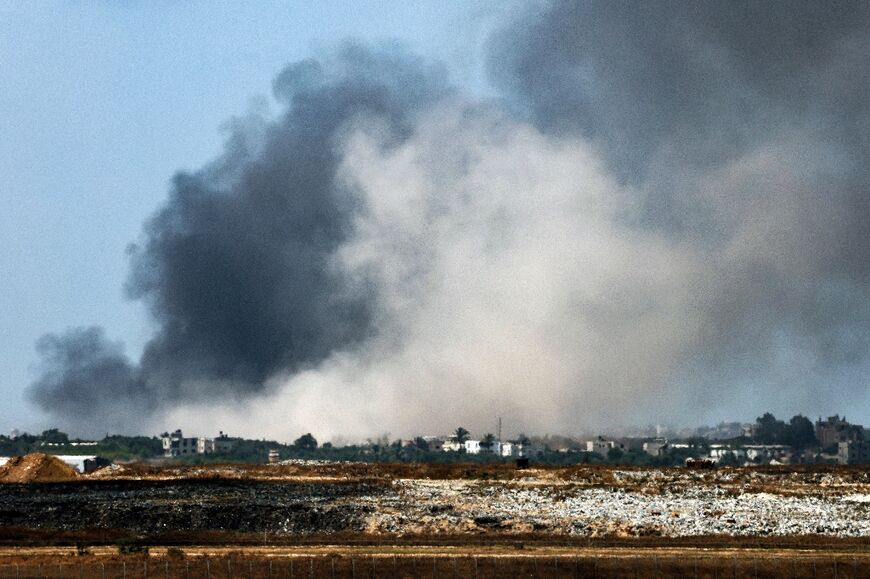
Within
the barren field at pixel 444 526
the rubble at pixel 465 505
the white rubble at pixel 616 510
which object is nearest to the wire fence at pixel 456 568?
the barren field at pixel 444 526

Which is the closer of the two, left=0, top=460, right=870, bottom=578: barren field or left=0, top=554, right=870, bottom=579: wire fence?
left=0, top=554, right=870, bottom=579: wire fence

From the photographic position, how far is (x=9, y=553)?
11181 cm

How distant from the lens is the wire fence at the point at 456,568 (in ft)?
320

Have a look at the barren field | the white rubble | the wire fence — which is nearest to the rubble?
the white rubble

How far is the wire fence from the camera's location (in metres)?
97.5

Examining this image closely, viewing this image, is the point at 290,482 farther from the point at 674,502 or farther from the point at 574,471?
the point at 674,502

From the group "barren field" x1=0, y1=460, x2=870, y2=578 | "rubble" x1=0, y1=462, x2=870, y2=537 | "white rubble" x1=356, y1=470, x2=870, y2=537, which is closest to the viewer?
"barren field" x1=0, y1=460, x2=870, y2=578

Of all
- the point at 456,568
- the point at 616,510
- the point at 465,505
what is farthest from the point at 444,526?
the point at 456,568

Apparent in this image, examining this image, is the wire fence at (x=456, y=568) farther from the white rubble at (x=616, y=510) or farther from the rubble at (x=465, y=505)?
the white rubble at (x=616, y=510)

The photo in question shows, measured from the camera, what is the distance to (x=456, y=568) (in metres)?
98.8

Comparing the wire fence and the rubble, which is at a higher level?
the rubble

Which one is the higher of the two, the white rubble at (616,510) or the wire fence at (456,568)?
the white rubble at (616,510)

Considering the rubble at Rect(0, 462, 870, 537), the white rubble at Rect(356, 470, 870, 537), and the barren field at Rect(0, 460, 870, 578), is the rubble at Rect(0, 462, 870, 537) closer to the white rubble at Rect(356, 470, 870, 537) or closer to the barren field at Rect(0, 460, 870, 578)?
the white rubble at Rect(356, 470, 870, 537)

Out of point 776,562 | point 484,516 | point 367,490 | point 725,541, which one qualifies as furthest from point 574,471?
point 776,562
